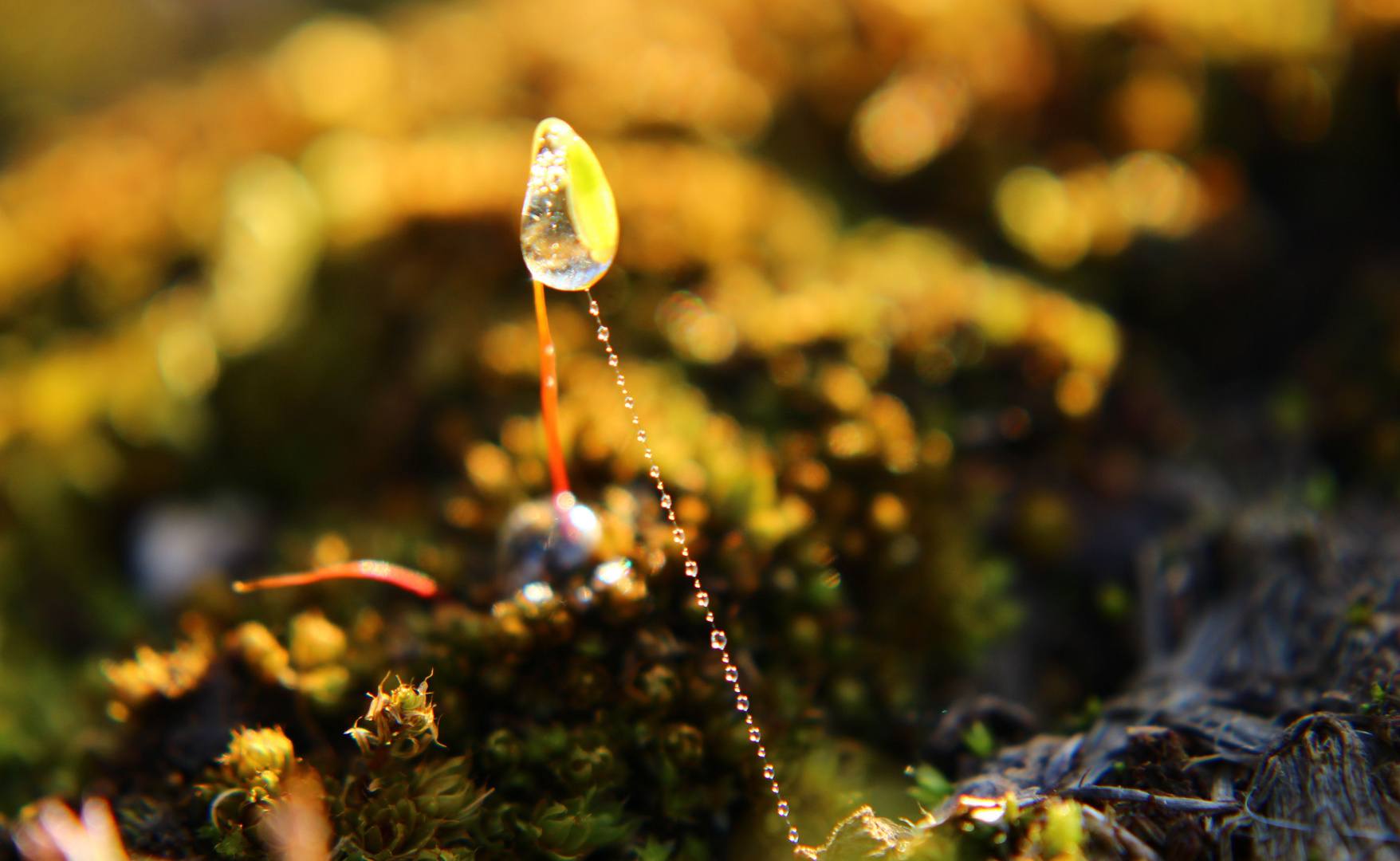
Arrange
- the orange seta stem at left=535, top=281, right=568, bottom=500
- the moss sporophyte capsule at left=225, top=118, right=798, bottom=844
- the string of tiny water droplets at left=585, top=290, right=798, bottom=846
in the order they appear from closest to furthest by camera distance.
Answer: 1. the moss sporophyte capsule at left=225, top=118, right=798, bottom=844
2. the string of tiny water droplets at left=585, top=290, right=798, bottom=846
3. the orange seta stem at left=535, top=281, right=568, bottom=500

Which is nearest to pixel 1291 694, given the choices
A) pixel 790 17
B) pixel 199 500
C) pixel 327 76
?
pixel 199 500

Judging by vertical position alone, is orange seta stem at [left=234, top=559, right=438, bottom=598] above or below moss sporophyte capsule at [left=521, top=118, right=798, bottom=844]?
below

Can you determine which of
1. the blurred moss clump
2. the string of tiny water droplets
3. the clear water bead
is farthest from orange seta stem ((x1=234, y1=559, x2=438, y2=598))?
the clear water bead

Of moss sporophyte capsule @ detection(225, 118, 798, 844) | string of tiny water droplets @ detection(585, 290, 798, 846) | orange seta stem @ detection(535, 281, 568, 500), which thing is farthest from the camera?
orange seta stem @ detection(535, 281, 568, 500)

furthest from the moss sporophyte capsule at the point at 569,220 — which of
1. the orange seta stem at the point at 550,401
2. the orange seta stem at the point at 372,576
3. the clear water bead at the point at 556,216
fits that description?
the orange seta stem at the point at 372,576

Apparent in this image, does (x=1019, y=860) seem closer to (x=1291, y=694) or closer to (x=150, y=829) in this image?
(x=1291, y=694)

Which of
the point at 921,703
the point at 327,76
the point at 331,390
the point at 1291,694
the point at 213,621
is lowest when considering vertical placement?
the point at 921,703

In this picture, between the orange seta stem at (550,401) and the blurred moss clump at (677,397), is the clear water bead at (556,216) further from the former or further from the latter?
the blurred moss clump at (677,397)

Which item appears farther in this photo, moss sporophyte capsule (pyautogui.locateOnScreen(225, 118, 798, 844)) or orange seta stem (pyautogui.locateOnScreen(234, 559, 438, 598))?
orange seta stem (pyautogui.locateOnScreen(234, 559, 438, 598))

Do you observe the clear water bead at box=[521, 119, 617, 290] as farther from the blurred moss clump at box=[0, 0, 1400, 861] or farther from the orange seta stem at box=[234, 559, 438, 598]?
the orange seta stem at box=[234, 559, 438, 598]
